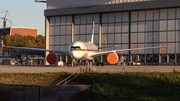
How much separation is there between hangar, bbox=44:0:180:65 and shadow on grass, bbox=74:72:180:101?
4570 centimetres

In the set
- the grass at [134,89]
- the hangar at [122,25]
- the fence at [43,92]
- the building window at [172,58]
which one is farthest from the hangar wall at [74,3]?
the fence at [43,92]

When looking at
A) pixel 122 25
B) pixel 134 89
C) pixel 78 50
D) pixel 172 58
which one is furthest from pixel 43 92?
pixel 122 25

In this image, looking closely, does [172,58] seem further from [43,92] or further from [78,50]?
[43,92]

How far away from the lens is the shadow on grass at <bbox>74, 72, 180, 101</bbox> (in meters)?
15.4

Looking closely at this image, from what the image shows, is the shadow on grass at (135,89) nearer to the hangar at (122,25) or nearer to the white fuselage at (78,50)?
the white fuselage at (78,50)

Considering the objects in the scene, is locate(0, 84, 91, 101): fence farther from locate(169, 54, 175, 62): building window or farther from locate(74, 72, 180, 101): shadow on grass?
locate(169, 54, 175, 62): building window

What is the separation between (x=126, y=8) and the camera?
65500 millimetres

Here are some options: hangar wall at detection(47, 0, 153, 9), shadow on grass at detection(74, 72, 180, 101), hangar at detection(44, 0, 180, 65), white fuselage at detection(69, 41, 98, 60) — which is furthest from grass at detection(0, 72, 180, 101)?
hangar wall at detection(47, 0, 153, 9)

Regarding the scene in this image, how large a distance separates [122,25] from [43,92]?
5251 cm

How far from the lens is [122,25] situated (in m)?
68.4

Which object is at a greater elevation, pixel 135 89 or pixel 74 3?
pixel 74 3

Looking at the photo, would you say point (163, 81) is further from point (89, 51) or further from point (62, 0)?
point (62, 0)

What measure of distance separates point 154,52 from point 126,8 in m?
14.6

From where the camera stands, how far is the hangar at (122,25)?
6266 centimetres
